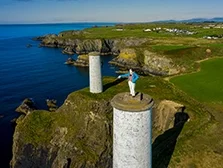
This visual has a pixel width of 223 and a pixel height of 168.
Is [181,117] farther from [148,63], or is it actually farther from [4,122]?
[148,63]

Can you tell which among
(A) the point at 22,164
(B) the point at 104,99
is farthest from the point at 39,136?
(B) the point at 104,99

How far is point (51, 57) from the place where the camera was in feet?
348

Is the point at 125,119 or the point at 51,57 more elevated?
the point at 125,119

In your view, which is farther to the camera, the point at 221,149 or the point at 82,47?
the point at 82,47

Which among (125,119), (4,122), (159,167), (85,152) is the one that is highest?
(125,119)

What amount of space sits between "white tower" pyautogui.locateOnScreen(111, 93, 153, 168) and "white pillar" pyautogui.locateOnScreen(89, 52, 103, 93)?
16.0 m

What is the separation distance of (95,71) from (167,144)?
1189cm

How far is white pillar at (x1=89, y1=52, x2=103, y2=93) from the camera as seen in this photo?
90.4 ft

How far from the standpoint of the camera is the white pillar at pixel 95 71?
27555mm

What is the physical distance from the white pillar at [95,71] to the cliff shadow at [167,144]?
9036 millimetres

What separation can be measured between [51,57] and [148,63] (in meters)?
47.1

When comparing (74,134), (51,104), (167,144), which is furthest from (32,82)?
(167,144)

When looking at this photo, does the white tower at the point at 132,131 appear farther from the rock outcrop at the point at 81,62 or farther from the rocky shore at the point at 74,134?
the rock outcrop at the point at 81,62

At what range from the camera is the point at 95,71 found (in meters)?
27.9
